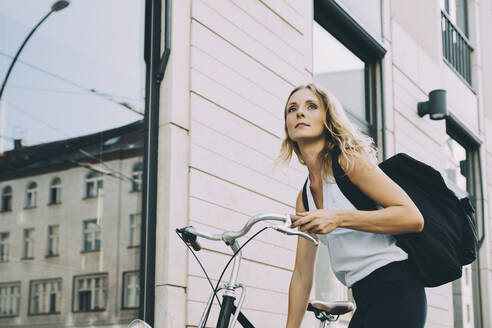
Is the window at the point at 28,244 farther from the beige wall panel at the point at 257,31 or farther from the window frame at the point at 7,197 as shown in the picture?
the beige wall panel at the point at 257,31

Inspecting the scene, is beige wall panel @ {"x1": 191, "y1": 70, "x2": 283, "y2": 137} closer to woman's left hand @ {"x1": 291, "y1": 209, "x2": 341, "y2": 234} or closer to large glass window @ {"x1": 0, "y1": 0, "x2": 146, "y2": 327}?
large glass window @ {"x1": 0, "y1": 0, "x2": 146, "y2": 327}

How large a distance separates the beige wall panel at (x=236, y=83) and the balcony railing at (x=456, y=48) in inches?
245

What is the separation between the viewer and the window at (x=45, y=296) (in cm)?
414

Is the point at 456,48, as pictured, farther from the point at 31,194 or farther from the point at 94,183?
the point at 31,194

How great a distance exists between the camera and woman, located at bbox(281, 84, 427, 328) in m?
3.08

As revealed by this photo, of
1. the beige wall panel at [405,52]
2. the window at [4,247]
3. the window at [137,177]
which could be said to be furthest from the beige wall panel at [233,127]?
the beige wall panel at [405,52]

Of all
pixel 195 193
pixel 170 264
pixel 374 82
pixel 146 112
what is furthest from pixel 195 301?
pixel 374 82

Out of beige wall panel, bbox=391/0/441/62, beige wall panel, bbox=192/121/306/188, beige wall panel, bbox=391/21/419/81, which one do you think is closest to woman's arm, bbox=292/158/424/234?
beige wall panel, bbox=192/121/306/188

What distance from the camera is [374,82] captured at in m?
9.48

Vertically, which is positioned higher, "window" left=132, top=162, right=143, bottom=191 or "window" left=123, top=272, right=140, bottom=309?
"window" left=132, top=162, right=143, bottom=191

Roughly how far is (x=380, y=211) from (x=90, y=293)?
2203 millimetres

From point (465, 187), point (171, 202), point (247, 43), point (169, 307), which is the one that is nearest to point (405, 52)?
point (465, 187)

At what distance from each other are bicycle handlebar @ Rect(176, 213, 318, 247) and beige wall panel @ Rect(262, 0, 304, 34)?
3959 mm

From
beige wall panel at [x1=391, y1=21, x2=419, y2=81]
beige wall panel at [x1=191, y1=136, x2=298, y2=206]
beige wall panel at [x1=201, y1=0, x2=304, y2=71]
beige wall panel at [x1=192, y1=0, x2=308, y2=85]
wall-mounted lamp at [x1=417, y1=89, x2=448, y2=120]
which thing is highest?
beige wall panel at [x1=391, y1=21, x2=419, y2=81]
